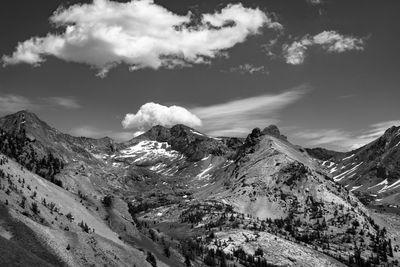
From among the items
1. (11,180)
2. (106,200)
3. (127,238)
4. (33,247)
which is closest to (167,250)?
(127,238)

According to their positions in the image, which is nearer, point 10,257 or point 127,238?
point 10,257

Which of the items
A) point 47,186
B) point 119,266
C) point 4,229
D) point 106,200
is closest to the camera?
point 4,229

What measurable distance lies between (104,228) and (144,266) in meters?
34.5

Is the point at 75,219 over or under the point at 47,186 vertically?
under

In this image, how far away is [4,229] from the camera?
77.6 m

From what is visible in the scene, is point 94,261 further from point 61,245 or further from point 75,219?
point 75,219

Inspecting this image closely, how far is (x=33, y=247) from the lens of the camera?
78.1m

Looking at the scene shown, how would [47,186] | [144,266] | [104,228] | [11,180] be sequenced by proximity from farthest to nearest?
[47,186] → [104,228] → [11,180] → [144,266]

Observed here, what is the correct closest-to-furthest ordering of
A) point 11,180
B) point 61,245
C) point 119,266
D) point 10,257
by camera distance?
point 10,257, point 61,245, point 119,266, point 11,180

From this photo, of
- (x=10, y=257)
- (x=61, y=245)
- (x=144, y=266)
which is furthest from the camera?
(x=144, y=266)

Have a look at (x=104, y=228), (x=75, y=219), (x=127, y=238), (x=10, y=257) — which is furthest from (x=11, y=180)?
(x=10, y=257)

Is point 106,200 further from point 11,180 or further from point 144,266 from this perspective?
point 144,266

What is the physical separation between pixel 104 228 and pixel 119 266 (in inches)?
1706

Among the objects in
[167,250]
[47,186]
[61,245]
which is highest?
[47,186]
